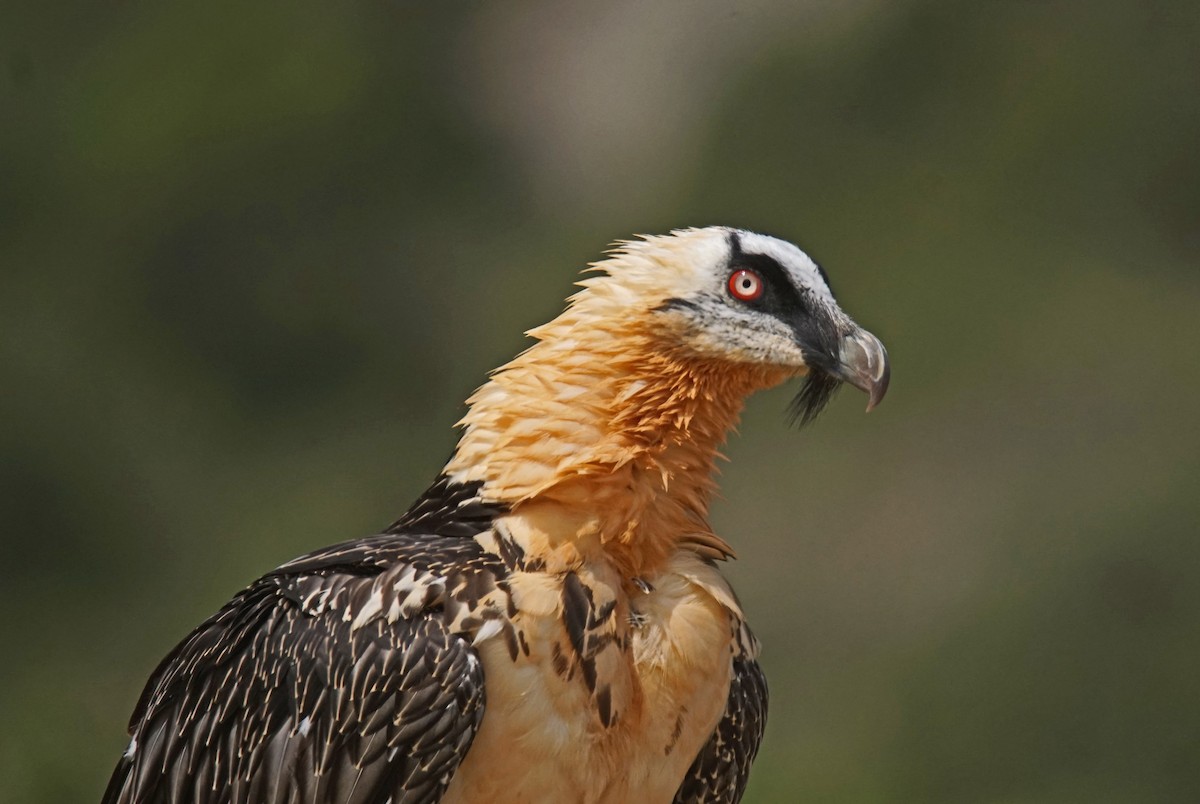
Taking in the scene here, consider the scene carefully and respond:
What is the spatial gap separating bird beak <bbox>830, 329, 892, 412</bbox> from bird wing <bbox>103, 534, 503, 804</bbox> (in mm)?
824

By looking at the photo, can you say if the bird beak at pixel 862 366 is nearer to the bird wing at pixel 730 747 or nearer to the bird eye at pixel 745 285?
the bird eye at pixel 745 285

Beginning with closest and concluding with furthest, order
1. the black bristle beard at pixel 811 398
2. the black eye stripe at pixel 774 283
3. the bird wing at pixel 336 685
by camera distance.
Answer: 1. the bird wing at pixel 336 685
2. the black eye stripe at pixel 774 283
3. the black bristle beard at pixel 811 398

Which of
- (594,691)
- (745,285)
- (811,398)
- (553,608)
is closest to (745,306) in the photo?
(745,285)

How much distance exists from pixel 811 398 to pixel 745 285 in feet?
1.34

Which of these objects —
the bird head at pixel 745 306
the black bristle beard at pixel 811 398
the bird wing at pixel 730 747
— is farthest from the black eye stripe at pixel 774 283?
the bird wing at pixel 730 747

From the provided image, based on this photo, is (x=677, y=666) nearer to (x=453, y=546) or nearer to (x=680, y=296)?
(x=453, y=546)

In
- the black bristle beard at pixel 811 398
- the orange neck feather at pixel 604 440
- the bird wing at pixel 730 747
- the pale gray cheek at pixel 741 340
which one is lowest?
the bird wing at pixel 730 747

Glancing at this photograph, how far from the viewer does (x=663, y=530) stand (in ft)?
11.0

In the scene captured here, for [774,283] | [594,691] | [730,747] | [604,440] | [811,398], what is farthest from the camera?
[811,398]

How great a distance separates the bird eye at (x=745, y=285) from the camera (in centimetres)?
335

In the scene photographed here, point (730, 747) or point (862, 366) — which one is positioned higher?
point (862, 366)

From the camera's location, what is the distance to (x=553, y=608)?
122 inches

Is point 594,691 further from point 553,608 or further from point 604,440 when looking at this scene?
point 604,440

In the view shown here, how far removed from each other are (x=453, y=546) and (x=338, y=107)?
9955mm
